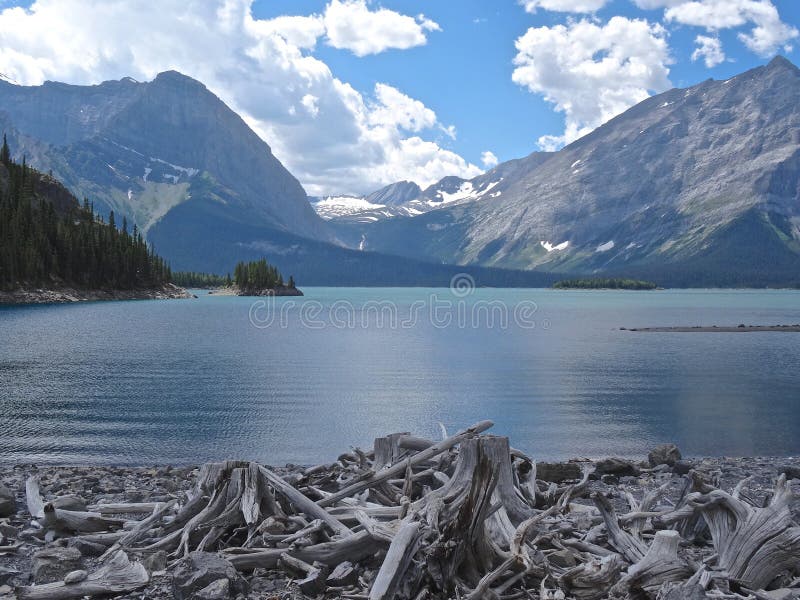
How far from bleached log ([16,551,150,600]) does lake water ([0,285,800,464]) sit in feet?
52.3

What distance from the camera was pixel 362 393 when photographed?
4372 centimetres

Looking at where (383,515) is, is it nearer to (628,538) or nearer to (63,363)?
(628,538)

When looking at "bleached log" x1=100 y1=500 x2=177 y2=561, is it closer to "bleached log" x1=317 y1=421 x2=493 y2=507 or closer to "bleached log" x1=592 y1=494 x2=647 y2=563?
"bleached log" x1=317 y1=421 x2=493 y2=507

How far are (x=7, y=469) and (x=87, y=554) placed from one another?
43.1ft

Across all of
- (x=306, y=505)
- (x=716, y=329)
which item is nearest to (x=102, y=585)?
(x=306, y=505)

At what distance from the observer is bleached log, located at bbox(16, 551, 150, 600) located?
864 cm

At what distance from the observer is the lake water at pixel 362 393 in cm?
2866

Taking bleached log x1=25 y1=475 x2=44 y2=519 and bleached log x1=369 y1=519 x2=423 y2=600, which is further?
bleached log x1=25 y1=475 x2=44 y2=519

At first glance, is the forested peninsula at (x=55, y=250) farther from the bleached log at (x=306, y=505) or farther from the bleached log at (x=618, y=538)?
the bleached log at (x=618, y=538)

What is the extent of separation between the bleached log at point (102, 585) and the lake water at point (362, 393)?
15956mm

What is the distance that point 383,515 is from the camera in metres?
9.82

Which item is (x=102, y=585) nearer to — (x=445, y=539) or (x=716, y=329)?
(x=445, y=539)

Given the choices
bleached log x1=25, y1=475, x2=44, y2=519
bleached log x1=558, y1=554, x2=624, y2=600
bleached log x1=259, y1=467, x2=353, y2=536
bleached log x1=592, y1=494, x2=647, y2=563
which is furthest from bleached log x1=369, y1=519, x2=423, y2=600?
bleached log x1=25, y1=475, x2=44, y2=519

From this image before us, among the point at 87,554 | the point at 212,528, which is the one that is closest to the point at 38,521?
the point at 87,554
